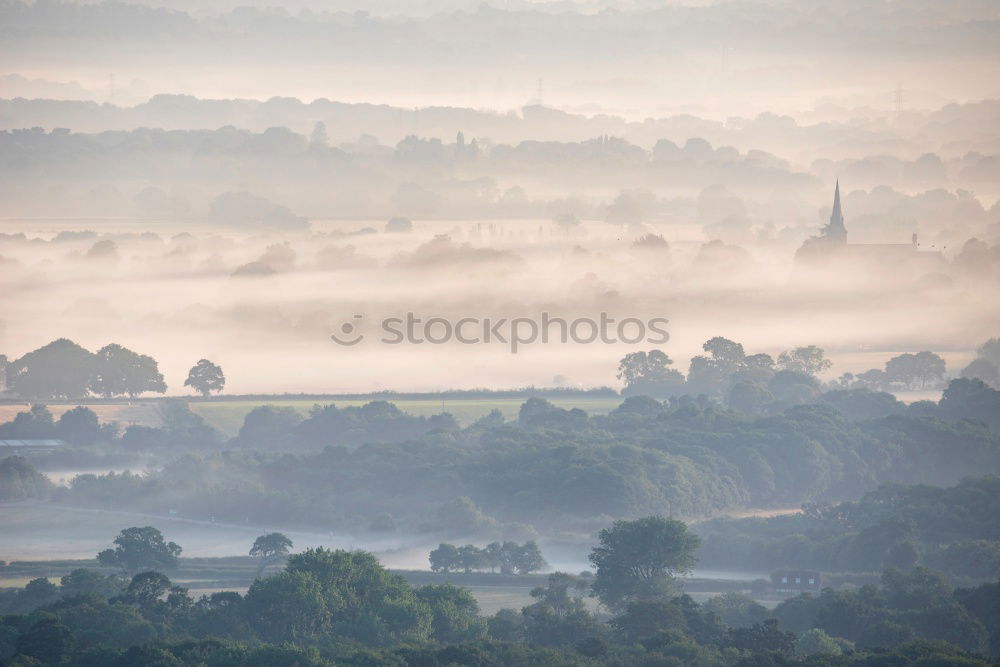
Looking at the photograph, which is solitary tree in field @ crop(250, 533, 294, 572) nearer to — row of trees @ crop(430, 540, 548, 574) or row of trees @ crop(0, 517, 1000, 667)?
row of trees @ crop(430, 540, 548, 574)

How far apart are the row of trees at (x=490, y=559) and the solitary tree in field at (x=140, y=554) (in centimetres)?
2298

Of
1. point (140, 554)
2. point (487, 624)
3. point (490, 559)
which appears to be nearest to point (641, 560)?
point (487, 624)

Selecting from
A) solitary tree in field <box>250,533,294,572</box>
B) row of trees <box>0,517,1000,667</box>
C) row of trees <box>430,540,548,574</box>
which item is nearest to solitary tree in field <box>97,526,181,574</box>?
solitary tree in field <box>250,533,294,572</box>

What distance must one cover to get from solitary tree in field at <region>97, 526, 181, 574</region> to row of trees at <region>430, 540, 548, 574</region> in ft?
75.4

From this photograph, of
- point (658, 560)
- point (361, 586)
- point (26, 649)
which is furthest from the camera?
point (658, 560)

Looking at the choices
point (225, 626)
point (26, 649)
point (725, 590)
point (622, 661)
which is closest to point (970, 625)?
point (622, 661)

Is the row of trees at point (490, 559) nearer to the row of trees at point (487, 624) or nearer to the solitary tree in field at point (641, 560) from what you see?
the solitary tree in field at point (641, 560)

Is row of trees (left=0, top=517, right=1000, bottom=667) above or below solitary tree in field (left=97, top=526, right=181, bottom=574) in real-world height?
Result: below

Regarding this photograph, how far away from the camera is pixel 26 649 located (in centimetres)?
12119

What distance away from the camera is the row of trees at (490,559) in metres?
179

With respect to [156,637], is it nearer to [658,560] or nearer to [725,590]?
[658,560]

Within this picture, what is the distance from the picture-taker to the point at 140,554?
17375 cm

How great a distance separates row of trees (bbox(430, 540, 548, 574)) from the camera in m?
179

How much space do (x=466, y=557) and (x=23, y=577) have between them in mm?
38179
